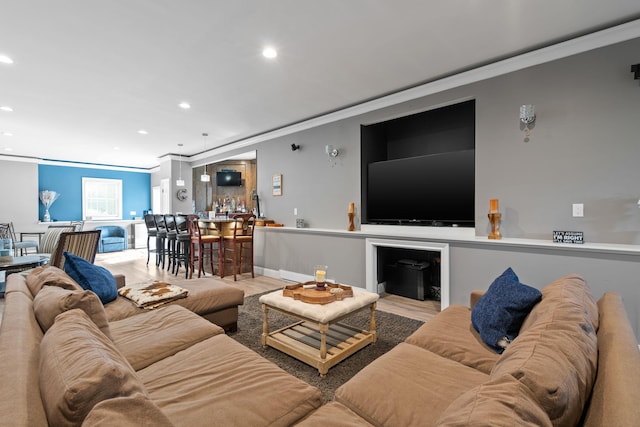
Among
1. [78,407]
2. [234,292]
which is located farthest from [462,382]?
[234,292]

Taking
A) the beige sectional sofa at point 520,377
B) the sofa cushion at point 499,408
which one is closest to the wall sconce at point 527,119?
the beige sectional sofa at point 520,377

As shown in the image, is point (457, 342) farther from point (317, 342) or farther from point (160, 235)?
point (160, 235)

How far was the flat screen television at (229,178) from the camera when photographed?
8.26m

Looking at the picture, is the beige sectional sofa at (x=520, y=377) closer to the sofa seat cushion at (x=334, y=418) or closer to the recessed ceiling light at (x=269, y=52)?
the sofa seat cushion at (x=334, y=418)

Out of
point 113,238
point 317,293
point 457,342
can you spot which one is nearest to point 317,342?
point 317,293

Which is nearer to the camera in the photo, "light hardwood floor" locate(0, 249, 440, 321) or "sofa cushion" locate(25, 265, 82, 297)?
"sofa cushion" locate(25, 265, 82, 297)

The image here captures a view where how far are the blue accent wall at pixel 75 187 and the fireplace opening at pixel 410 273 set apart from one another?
30.2ft

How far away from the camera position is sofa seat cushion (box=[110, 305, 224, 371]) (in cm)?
165

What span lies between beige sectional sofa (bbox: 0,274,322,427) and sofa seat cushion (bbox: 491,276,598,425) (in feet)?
2.69

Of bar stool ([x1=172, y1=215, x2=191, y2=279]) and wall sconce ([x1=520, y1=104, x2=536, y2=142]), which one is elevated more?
wall sconce ([x1=520, y1=104, x2=536, y2=142])

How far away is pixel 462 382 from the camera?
4.41ft

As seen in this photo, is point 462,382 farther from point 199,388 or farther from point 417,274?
point 417,274

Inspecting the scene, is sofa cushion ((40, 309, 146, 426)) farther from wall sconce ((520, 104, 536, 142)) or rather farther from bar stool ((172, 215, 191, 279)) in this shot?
bar stool ((172, 215, 191, 279))

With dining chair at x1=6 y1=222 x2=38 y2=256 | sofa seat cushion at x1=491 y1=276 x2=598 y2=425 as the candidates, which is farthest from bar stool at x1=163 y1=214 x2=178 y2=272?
sofa seat cushion at x1=491 y1=276 x2=598 y2=425
